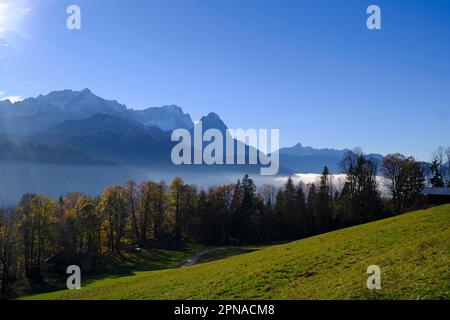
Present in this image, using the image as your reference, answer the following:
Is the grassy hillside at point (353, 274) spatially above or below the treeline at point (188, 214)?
above

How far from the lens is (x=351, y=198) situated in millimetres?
116688

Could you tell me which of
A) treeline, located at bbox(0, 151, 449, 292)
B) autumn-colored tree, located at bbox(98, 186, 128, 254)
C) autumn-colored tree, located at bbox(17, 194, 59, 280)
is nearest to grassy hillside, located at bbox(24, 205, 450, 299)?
autumn-colored tree, located at bbox(17, 194, 59, 280)

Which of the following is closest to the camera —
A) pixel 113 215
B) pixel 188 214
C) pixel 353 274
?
pixel 353 274

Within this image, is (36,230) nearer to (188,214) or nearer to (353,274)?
(188,214)

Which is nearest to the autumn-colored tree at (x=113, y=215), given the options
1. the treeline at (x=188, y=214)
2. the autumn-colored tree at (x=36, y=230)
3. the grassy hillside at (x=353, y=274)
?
the treeline at (x=188, y=214)

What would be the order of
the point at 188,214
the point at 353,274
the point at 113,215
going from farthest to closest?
the point at 188,214 → the point at 113,215 → the point at 353,274

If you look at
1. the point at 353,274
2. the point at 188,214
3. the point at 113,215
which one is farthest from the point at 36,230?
the point at 353,274

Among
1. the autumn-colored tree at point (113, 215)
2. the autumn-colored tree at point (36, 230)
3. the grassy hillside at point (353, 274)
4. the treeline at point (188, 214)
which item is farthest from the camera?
the autumn-colored tree at point (113, 215)

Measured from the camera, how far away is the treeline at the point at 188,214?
8450cm

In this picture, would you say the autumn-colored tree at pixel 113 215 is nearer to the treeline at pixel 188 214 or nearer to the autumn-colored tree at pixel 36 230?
the treeline at pixel 188 214

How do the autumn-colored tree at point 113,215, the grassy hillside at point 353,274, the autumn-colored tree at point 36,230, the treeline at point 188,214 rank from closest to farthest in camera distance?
1. the grassy hillside at point 353,274
2. the autumn-colored tree at point 36,230
3. the treeline at point 188,214
4. the autumn-colored tree at point 113,215

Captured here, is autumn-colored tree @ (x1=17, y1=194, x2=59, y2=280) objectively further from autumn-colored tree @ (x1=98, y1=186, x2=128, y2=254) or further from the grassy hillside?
the grassy hillside

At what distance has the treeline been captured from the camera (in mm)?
84500

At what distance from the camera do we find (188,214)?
12888 cm
